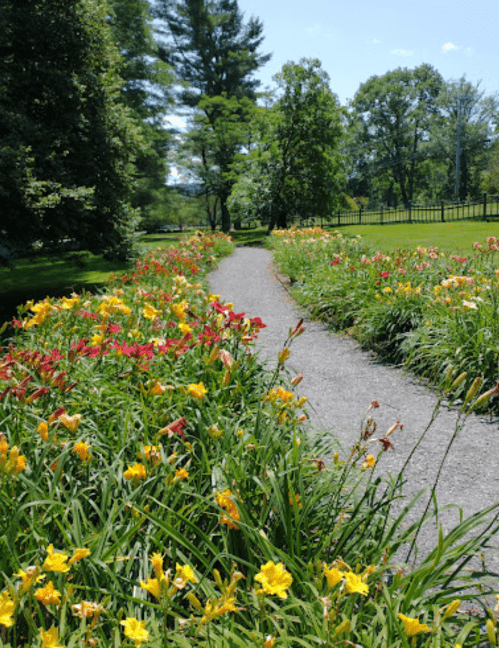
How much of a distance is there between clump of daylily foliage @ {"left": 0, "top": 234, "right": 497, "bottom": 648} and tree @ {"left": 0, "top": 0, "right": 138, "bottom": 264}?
608 centimetres

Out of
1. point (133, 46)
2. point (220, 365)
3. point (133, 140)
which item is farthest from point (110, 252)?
point (133, 46)

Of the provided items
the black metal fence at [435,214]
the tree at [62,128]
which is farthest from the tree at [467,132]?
the tree at [62,128]

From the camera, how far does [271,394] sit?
1912 millimetres

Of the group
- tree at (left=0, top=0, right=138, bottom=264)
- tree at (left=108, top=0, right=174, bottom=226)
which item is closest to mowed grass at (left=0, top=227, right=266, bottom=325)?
tree at (left=0, top=0, right=138, bottom=264)

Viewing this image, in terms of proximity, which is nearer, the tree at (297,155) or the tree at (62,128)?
the tree at (62,128)

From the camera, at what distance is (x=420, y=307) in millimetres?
4711

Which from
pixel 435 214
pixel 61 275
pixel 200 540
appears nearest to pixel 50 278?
pixel 61 275

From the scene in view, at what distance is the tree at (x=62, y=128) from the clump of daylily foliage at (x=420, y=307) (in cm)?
447

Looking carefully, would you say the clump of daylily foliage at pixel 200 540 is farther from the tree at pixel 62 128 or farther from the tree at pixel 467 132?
the tree at pixel 467 132

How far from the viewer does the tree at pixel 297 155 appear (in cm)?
1870

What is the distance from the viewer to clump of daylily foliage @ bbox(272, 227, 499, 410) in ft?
12.3

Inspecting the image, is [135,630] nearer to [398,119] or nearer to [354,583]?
[354,583]

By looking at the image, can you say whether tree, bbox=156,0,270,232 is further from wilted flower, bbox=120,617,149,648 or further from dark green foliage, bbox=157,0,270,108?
wilted flower, bbox=120,617,149,648

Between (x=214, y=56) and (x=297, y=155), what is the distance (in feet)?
45.3
